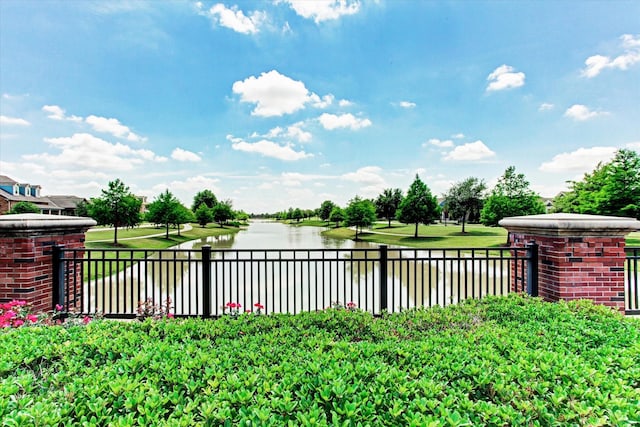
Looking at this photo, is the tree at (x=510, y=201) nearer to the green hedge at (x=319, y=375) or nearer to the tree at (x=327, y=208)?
the green hedge at (x=319, y=375)

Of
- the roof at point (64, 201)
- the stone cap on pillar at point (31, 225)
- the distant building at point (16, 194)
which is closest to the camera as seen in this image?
the stone cap on pillar at point (31, 225)

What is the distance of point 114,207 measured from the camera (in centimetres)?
2228

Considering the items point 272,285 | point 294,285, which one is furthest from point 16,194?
point 294,285

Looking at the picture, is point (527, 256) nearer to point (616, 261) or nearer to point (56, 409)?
point (616, 261)

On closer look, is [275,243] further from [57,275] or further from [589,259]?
[589,259]

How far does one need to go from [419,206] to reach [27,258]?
2794cm

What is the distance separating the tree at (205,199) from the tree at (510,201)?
5957cm

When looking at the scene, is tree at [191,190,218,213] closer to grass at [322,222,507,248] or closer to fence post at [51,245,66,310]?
grass at [322,222,507,248]

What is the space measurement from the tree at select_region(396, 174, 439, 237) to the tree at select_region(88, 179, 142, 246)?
2213 centimetres

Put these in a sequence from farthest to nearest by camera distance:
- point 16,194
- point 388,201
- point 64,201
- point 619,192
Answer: point 64,201 < point 388,201 < point 16,194 < point 619,192

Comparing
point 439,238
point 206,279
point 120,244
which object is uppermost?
point 206,279

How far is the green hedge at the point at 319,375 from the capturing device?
142 cm

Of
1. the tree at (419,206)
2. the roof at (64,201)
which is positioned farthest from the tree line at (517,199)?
the roof at (64,201)

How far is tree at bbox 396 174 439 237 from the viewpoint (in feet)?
95.2
